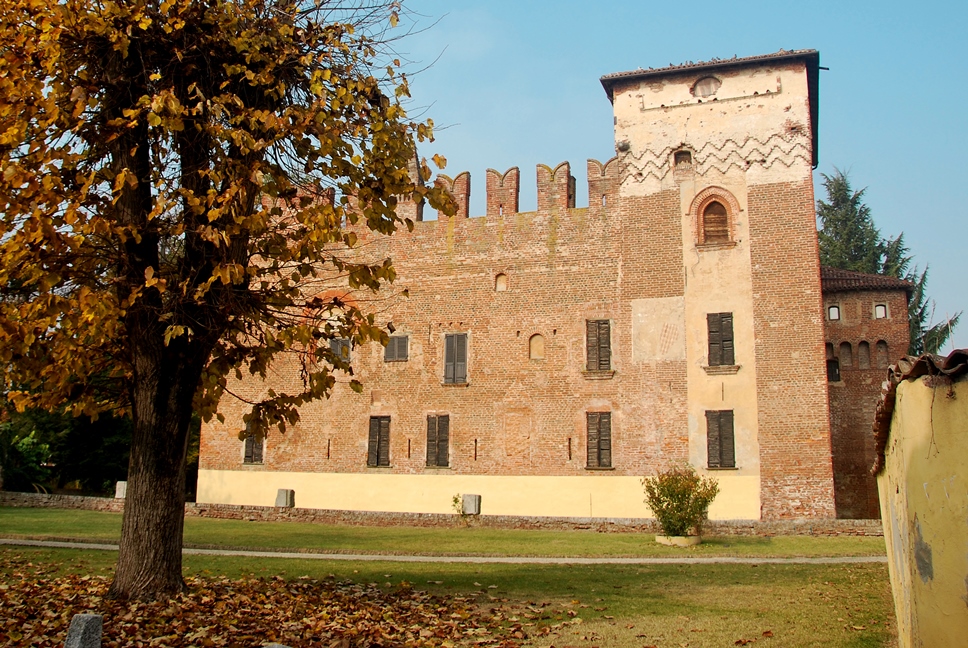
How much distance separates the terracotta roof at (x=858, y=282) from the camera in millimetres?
27672

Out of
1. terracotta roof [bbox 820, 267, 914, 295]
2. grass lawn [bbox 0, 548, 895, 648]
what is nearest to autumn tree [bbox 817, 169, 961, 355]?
terracotta roof [bbox 820, 267, 914, 295]

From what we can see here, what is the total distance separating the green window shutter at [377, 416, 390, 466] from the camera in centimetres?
2561

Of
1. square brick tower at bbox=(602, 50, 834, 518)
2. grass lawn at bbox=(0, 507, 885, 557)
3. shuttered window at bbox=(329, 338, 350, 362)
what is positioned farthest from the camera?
shuttered window at bbox=(329, 338, 350, 362)

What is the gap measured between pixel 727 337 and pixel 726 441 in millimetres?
2744

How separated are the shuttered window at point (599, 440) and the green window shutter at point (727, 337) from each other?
3510 mm

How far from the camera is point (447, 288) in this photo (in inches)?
1025

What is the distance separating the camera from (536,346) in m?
24.9

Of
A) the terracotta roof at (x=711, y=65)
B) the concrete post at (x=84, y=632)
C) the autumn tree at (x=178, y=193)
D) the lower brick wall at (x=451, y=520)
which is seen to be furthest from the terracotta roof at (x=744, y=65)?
the concrete post at (x=84, y=632)

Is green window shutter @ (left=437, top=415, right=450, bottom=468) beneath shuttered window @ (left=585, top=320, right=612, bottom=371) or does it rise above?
beneath

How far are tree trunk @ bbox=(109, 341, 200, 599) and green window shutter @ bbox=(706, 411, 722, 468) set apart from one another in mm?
16204

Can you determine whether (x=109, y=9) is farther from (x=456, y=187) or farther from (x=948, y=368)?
(x=456, y=187)

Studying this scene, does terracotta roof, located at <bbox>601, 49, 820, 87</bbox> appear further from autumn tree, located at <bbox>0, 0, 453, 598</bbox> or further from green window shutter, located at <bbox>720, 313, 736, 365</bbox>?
autumn tree, located at <bbox>0, 0, 453, 598</bbox>

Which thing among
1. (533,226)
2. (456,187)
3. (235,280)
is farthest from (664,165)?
(235,280)

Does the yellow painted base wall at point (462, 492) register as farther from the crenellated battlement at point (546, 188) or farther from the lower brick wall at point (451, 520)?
the crenellated battlement at point (546, 188)
